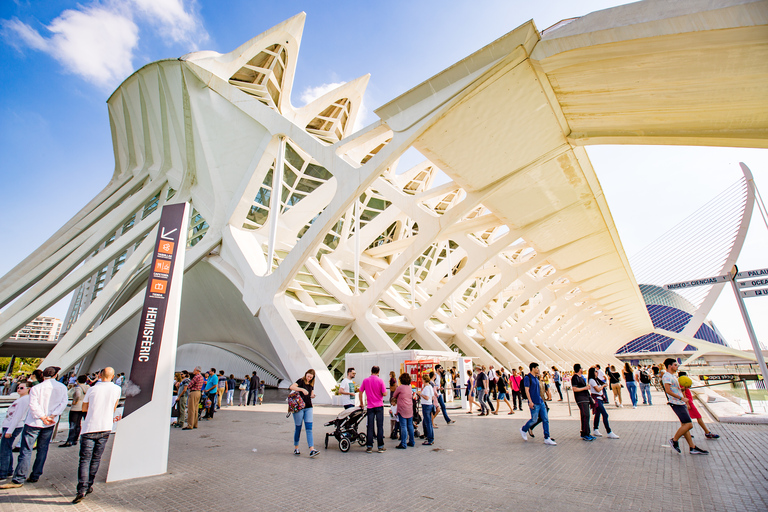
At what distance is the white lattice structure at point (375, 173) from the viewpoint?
23.4 ft

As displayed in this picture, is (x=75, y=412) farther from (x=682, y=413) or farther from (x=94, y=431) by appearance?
(x=682, y=413)

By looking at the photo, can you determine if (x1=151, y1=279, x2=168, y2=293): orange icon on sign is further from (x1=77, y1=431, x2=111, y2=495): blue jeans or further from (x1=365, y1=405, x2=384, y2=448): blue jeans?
(x1=365, y1=405, x2=384, y2=448): blue jeans

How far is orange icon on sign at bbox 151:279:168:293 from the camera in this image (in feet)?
16.4

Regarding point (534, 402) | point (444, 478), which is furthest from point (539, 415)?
point (444, 478)

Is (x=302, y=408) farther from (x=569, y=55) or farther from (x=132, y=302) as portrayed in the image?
(x=132, y=302)

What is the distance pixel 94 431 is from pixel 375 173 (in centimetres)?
829

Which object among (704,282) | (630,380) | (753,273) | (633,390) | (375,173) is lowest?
(633,390)

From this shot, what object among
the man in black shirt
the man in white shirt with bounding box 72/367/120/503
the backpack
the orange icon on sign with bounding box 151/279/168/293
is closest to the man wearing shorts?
the man in black shirt

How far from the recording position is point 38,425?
4051 millimetres

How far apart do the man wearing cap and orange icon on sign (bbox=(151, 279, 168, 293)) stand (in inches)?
52.3

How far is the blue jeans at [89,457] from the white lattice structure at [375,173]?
7959 millimetres

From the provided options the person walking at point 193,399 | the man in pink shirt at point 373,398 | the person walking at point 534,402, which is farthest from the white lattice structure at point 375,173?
the man in pink shirt at point 373,398

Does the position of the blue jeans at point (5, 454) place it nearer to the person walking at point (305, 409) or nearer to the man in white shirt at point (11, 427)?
the man in white shirt at point (11, 427)

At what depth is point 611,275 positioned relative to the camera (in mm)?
24672
